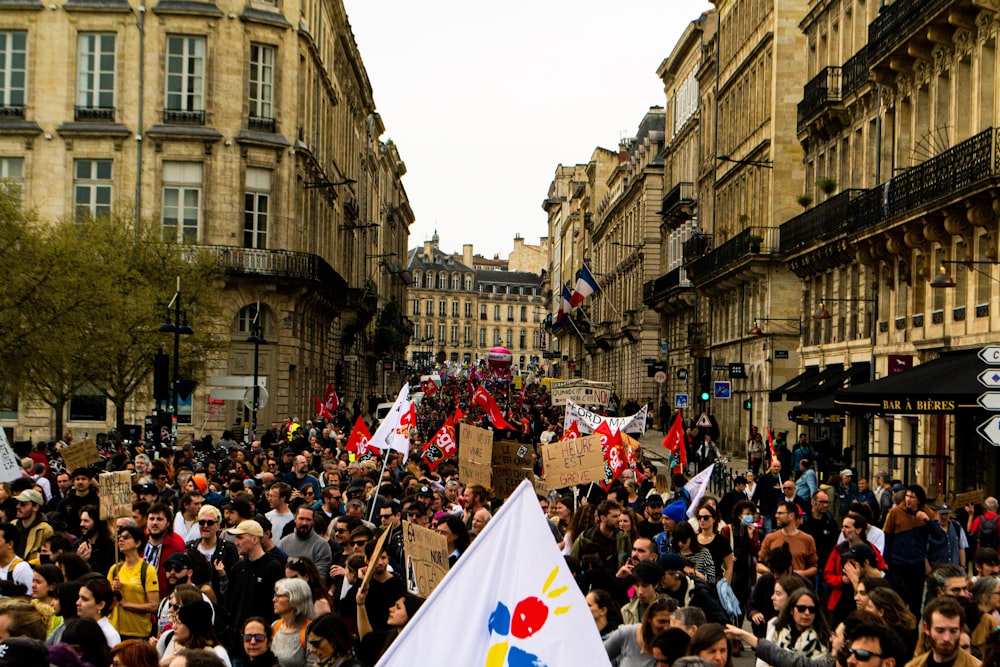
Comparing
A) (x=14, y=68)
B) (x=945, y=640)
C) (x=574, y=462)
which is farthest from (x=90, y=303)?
(x=945, y=640)

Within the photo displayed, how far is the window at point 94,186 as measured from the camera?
45.4 m

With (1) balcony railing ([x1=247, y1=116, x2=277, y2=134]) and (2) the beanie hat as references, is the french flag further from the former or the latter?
(2) the beanie hat

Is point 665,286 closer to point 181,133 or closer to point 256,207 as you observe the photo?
point 256,207

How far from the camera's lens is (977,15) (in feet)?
89.0

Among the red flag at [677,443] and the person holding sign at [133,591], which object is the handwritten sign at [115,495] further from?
the red flag at [677,443]

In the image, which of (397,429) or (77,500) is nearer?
(77,500)

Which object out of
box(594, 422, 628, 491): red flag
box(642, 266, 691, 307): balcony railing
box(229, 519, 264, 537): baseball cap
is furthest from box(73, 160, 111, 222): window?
box(229, 519, 264, 537): baseball cap

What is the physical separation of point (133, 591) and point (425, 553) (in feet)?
6.62

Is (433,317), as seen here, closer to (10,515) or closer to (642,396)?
(642,396)

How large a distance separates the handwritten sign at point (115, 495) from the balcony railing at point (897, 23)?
19609 millimetres

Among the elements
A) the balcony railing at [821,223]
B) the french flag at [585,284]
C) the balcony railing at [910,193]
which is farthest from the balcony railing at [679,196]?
the balcony railing at [910,193]

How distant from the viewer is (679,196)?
65625mm

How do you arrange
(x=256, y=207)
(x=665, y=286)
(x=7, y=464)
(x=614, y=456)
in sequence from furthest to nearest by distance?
(x=665, y=286) < (x=256, y=207) < (x=614, y=456) < (x=7, y=464)

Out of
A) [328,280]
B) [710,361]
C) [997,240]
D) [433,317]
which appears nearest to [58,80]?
[328,280]
